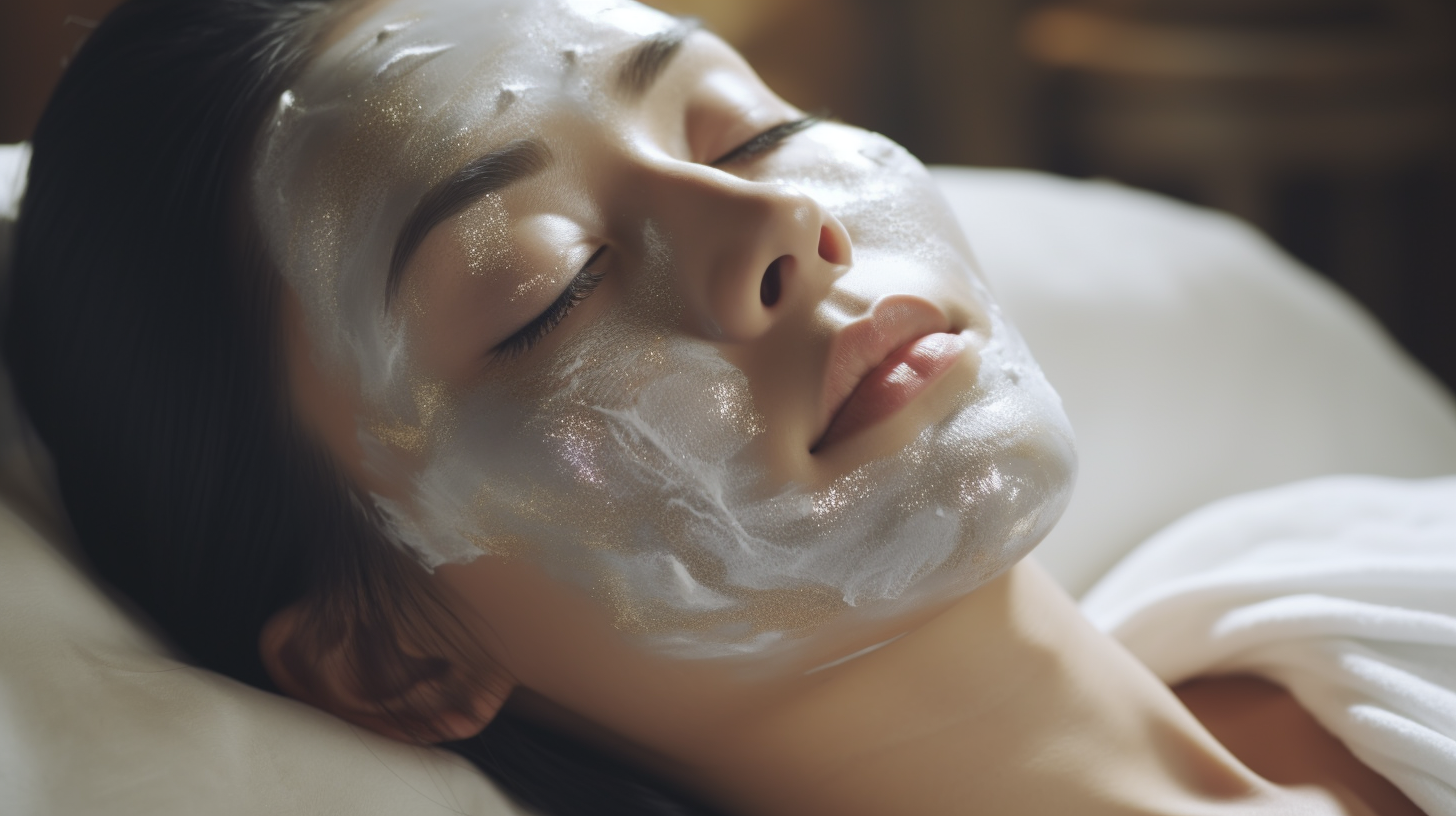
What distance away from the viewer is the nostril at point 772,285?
0.65 metres

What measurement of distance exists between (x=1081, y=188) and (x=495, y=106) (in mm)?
897

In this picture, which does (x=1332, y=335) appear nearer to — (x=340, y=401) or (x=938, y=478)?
(x=938, y=478)

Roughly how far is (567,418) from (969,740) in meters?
0.32

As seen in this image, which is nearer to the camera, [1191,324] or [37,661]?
[37,661]

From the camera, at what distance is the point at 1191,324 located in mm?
1212

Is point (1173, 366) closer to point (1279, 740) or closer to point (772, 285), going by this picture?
point (1279, 740)

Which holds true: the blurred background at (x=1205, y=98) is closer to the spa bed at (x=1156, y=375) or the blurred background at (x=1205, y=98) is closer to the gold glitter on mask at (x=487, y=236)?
the spa bed at (x=1156, y=375)

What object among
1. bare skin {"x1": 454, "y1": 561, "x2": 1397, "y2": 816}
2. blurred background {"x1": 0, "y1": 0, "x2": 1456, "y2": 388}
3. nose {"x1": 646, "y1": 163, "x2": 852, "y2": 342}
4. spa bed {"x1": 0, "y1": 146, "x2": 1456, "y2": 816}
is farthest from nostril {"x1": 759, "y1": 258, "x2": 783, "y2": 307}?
blurred background {"x1": 0, "y1": 0, "x2": 1456, "y2": 388}

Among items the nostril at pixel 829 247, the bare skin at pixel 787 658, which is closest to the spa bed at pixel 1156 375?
the bare skin at pixel 787 658

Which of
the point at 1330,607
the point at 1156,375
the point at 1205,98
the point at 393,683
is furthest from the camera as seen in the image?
the point at 1205,98

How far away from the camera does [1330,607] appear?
831 millimetres

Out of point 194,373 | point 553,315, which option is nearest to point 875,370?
point 553,315

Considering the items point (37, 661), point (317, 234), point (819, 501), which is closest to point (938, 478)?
point (819, 501)

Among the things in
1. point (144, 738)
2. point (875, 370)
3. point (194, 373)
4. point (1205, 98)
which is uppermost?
point (1205, 98)
